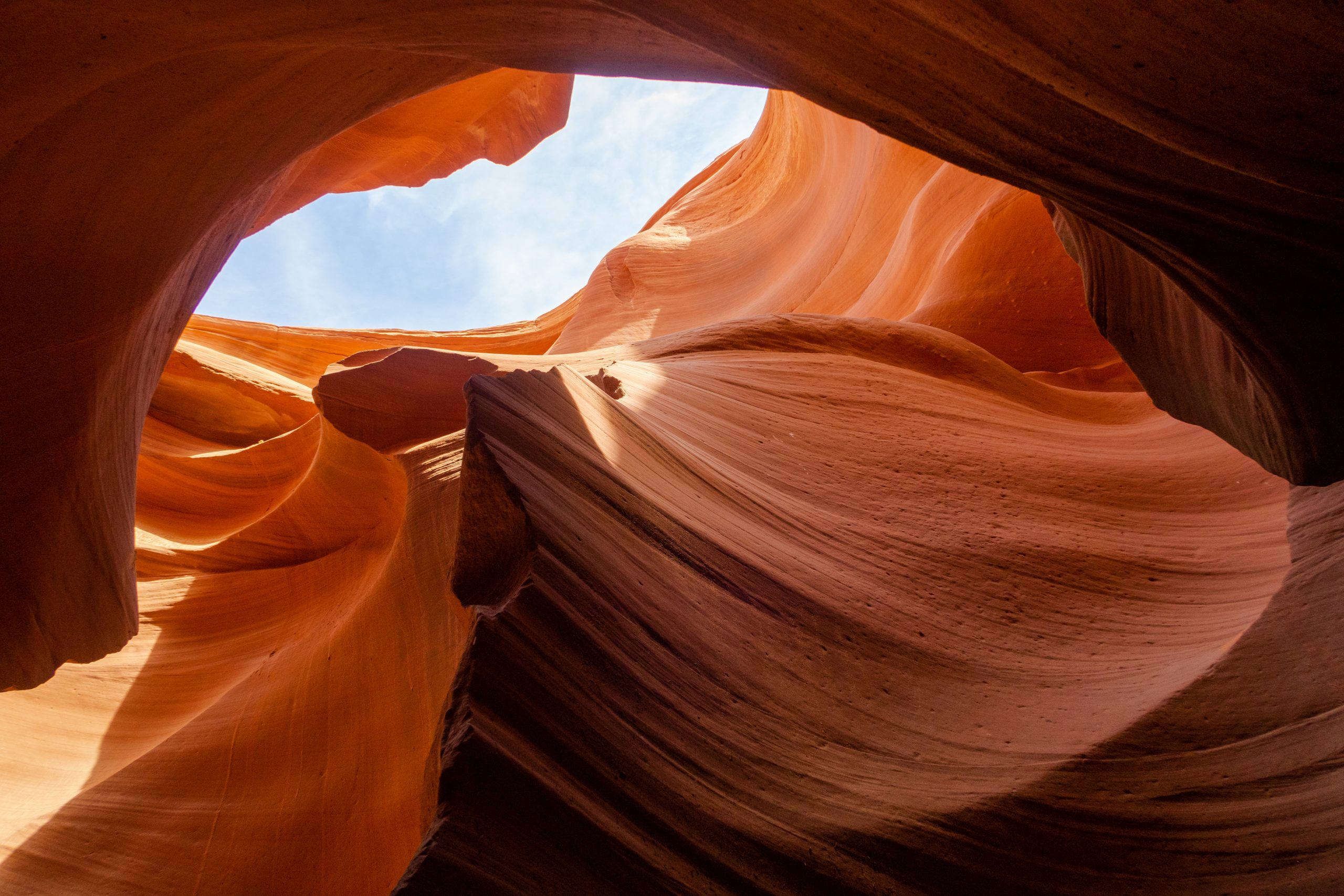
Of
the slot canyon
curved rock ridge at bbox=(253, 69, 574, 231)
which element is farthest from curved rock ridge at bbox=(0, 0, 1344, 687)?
curved rock ridge at bbox=(253, 69, 574, 231)

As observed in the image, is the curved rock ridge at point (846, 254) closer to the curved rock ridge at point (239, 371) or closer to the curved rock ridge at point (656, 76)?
the curved rock ridge at point (239, 371)

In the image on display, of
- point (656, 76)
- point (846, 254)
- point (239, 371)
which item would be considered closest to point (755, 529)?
point (656, 76)

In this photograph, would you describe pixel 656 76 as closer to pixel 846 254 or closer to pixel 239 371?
pixel 846 254

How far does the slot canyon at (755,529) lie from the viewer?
157 centimetres

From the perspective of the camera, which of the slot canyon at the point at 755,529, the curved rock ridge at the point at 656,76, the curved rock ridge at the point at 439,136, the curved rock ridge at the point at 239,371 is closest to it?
the curved rock ridge at the point at 656,76

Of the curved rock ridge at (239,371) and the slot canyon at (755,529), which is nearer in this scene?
the slot canyon at (755,529)

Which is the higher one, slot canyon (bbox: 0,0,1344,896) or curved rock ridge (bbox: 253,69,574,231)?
curved rock ridge (bbox: 253,69,574,231)

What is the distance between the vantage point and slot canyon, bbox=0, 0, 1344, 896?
5.16ft

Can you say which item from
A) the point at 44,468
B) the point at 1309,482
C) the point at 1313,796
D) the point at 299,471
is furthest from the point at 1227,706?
the point at 299,471

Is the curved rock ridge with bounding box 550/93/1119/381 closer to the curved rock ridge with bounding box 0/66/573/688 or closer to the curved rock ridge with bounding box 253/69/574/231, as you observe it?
the curved rock ridge with bounding box 253/69/574/231

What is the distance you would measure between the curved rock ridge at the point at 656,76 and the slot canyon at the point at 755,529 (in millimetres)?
11

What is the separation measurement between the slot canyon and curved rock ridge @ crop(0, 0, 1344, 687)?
11mm

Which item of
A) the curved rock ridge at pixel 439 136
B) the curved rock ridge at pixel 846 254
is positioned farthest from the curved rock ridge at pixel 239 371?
the curved rock ridge at pixel 846 254

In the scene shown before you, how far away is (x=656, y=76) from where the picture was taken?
2.27 metres
